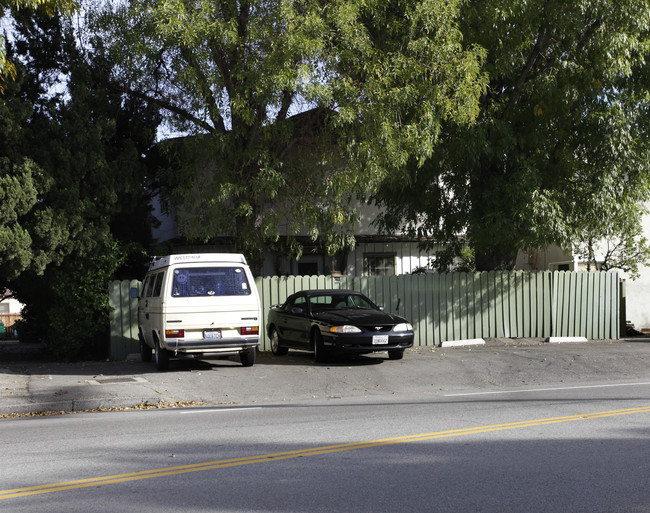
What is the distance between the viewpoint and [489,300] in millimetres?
19953

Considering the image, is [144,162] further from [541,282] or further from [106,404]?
[541,282]

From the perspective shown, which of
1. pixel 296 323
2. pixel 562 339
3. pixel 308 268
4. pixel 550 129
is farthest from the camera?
pixel 308 268

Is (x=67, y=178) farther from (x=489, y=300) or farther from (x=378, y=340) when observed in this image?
(x=489, y=300)

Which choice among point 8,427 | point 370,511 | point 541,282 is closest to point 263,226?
point 8,427

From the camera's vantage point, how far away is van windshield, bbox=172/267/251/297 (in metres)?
14.1

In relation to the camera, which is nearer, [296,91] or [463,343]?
[296,91]

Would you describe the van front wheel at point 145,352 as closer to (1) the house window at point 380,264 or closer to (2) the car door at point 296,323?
(2) the car door at point 296,323

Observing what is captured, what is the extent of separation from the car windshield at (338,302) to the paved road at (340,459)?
587 centimetres

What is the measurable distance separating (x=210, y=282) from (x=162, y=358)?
5.73 ft

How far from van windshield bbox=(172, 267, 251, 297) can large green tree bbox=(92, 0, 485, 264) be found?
5.10 feet

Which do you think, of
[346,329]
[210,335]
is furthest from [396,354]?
[210,335]

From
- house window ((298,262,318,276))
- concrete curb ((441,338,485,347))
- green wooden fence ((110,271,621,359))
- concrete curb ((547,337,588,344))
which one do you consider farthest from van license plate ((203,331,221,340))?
house window ((298,262,318,276))

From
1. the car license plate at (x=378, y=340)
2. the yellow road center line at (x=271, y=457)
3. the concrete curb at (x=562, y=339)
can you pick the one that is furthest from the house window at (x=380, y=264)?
the yellow road center line at (x=271, y=457)

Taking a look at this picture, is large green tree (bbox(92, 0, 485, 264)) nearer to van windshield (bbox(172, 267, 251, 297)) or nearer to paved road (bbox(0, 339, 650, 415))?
van windshield (bbox(172, 267, 251, 297))
